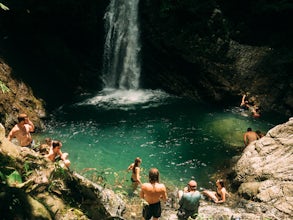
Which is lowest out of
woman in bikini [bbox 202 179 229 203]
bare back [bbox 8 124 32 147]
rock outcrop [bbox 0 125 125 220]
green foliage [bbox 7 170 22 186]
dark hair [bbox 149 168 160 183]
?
woman in bikini [bbox 202 179 229 203]

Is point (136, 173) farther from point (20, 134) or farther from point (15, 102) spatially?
point (15, 102)

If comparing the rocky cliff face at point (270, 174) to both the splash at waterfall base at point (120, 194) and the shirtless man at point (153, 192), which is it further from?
the shirtless man at point (153, 192)

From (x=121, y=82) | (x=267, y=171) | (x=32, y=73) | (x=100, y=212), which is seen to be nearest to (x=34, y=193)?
(x=100, y=212)

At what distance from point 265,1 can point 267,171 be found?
1271cm

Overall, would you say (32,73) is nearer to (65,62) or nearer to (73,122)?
(65,62)

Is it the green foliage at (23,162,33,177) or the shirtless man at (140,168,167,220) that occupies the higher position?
the green foliage at (23,162,33,177)

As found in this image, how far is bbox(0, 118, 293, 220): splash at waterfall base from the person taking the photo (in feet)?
13.4

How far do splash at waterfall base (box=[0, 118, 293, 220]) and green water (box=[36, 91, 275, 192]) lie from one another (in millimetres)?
1745

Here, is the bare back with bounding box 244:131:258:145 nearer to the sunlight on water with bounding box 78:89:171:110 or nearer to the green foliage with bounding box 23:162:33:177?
the sunlight on water with bounding box 78:89:171:110

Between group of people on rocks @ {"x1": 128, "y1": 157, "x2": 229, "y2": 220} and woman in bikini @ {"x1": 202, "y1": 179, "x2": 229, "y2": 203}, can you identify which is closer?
group of people on rocks @ {"x1": 128, "y1": 157, "x2": 229, "y2": 220}

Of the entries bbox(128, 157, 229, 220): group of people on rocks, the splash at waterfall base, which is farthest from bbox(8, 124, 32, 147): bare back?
bbox(128, 157, 229, 220): group of people on rocks

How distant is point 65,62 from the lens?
19.3 metres

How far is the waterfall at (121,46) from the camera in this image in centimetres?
2069

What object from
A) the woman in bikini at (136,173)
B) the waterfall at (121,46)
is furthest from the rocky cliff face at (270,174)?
the waterfall at (121,46)
